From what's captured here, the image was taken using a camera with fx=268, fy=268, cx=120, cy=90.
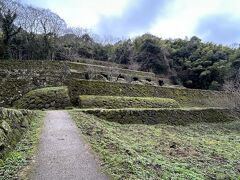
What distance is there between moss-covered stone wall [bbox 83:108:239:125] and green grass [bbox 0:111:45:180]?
6.49m

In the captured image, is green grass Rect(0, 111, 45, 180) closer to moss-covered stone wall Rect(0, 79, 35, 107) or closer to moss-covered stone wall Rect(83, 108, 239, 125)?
moss-covered stone wall Rect(83, 108, 239, 125)

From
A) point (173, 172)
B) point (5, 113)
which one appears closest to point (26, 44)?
point (5, 113)

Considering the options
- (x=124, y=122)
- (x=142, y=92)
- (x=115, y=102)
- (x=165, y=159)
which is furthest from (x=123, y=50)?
(x=165, y=159)

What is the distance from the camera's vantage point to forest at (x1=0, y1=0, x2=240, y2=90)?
29297 millimetres

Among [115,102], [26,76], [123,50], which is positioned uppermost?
[123,50]

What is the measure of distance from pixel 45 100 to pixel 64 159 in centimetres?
998

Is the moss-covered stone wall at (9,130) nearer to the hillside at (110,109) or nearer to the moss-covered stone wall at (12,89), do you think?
the hillside at (110,109)

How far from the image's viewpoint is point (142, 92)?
840 inches

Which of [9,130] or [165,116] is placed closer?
[9,130]

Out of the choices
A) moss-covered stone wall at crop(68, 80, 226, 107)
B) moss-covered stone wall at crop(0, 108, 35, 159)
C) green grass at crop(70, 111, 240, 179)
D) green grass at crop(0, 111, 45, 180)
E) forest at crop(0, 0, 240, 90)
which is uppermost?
forest at crop(0, 0, 240, 90)

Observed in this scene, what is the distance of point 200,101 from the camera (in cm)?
2509

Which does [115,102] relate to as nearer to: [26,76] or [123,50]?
[26,76]

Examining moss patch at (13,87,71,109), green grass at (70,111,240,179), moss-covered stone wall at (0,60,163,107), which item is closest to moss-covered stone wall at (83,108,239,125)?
moss patch at (13,87,71,109)

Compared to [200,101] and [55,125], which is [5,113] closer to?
[55,125]
